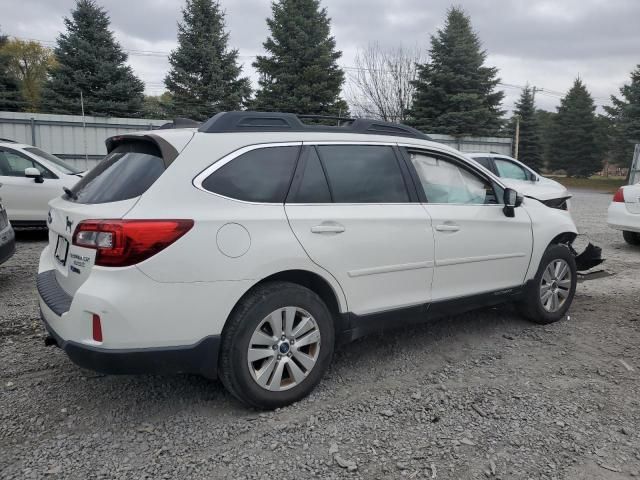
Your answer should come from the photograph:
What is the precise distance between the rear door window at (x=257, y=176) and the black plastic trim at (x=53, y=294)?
1.00 metres

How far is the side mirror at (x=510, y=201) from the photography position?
4242mm

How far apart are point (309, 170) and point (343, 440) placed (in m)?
1.59

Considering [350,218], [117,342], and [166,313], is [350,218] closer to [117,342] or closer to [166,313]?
[166,313]

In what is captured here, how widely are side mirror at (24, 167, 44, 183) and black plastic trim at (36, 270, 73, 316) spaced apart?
589 cm

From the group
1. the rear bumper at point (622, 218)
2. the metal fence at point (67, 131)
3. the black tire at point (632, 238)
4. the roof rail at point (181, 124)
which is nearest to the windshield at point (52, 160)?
the roof rail at point (181, 124)

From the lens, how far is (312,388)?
3244 millimetres

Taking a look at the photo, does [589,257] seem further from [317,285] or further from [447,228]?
[317,285]

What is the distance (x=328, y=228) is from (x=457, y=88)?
29.1 meters

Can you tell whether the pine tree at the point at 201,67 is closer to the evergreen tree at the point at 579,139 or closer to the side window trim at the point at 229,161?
the side window trim at the point at 229,161

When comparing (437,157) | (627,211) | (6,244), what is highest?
(437,157)

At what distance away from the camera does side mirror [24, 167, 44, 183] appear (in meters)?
8.46

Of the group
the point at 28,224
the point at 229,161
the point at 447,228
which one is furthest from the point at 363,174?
the point at 28,224

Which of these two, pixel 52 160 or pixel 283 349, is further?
pixel 52 160

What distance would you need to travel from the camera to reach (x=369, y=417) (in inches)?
120
